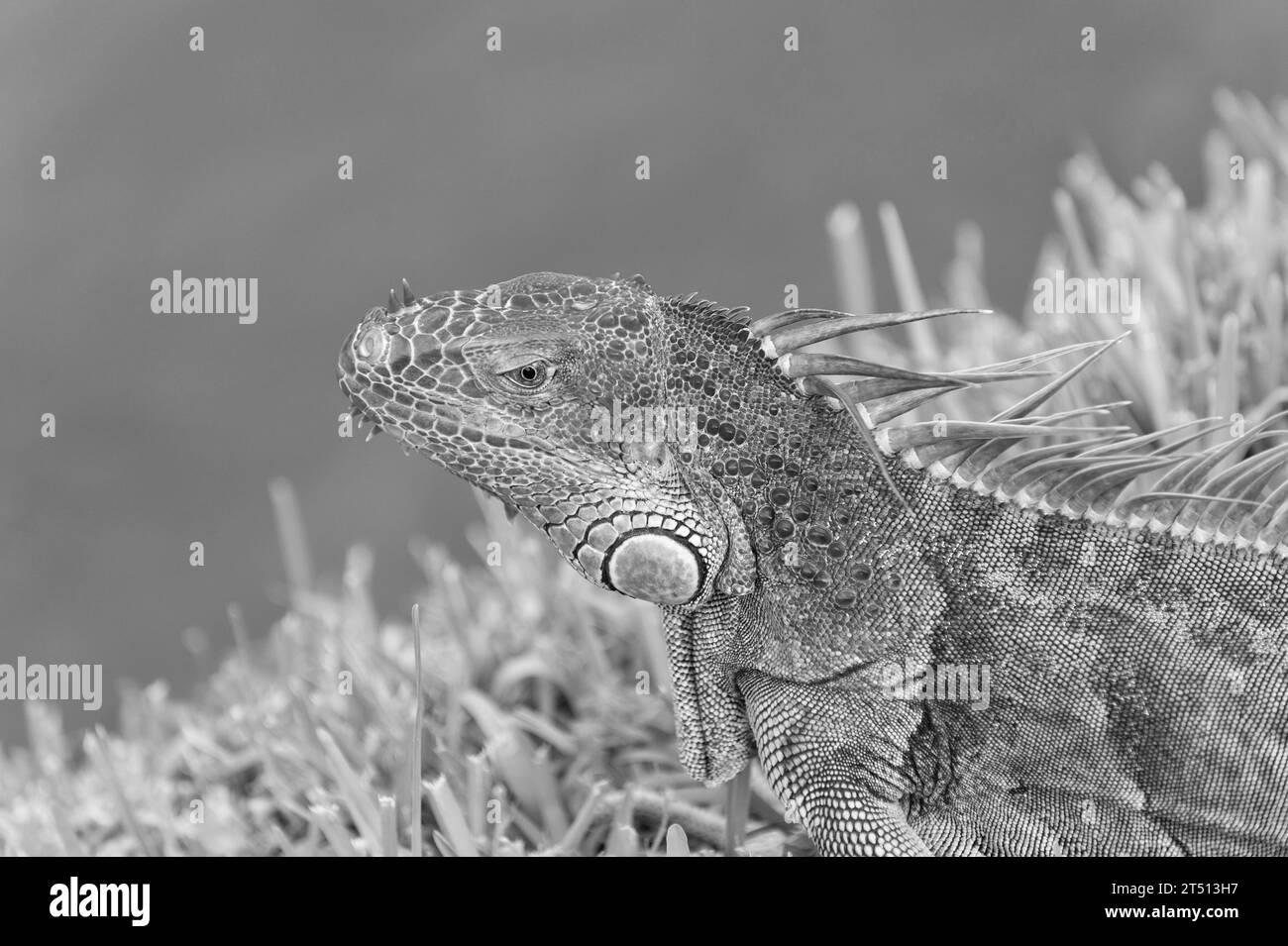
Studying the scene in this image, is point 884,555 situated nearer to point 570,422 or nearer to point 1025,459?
point 1025,459

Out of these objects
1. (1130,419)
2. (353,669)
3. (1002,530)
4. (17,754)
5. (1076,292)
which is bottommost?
(17,754)

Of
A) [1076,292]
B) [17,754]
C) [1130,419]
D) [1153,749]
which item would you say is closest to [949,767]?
[1153,749]

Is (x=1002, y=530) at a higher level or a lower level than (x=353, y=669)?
higher

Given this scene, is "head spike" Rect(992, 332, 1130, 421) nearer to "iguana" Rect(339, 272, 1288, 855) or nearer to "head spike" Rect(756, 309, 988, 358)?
"iguana" Rect(339, 272, 1288, 855)

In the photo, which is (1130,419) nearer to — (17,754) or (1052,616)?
(1052,616)

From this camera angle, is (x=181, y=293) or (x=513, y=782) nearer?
(x=513, y=782)

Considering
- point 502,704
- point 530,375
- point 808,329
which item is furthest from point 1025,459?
point 502,704
